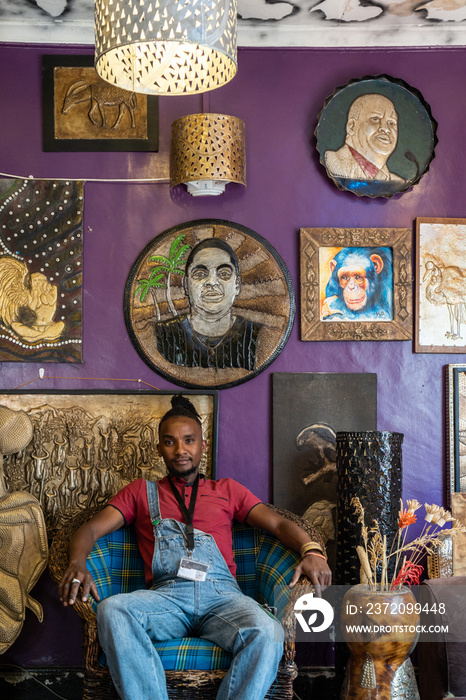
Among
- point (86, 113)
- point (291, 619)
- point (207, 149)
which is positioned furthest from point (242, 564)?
point (86, 113)

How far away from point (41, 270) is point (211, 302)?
0.96m

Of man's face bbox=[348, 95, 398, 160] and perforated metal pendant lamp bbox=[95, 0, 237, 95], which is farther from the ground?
man's face bbox=[348, 95, 398, 160]

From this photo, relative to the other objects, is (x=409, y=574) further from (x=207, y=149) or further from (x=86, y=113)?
(x=86, y=113)

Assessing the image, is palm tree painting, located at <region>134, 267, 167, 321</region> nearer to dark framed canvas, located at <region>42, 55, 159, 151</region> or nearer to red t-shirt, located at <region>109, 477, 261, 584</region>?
dark framed canvas, located at <region>42, 55, 159, 151</region>

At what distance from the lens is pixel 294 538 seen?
3.07 meters

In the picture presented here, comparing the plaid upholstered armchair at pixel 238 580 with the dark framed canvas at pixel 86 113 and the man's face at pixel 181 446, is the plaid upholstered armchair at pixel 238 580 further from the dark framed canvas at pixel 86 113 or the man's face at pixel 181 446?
the dark framed canvas at pixel 86 113

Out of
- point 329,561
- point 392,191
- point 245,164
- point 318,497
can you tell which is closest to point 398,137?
point 392,191

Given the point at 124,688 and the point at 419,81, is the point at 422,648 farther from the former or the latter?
the point at 419,81

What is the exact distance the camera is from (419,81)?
4.01 meters

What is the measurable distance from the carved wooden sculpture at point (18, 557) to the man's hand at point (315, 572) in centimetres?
133

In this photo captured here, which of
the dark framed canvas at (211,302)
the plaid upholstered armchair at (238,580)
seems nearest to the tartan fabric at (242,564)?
the plaid upholstered armchair at (238,580)

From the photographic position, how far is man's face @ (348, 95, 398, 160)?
3939 mm

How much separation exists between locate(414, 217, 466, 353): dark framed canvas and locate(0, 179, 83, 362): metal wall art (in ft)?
6.21

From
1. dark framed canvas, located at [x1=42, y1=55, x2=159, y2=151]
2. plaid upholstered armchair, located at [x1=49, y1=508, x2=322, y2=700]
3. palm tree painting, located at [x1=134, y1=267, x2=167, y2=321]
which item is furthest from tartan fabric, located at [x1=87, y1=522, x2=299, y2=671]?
dark framed canvas, located at [x1=42, y1=55, x2=159, y2=151]
